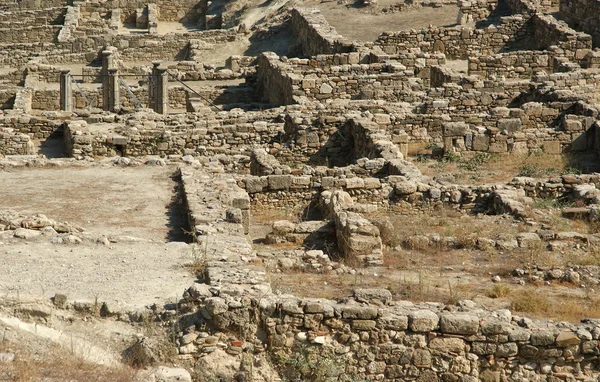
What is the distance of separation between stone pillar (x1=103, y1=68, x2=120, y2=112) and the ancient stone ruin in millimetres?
69

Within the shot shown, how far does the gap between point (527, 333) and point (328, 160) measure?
11914 mm

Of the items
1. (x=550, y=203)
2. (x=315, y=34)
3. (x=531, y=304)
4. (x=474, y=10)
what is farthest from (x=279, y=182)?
(x=474, y=10)

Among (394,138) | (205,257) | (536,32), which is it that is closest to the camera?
(205,257)

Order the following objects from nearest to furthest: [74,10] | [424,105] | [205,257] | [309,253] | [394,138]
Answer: [205,257]
[309,253]
[394,138]
[424,105]
[74,10]

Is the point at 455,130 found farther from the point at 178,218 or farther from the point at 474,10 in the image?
the point at 474,10

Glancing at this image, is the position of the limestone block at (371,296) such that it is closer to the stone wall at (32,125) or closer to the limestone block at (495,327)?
the limestone block at (495,327)

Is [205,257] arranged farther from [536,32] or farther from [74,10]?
[74,10]

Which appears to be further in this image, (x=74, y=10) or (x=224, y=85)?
(x=74, y=10)

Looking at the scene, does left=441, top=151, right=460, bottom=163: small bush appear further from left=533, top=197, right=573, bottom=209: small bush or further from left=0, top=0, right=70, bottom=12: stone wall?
left=0, top=0, right=70, bottom=12: stone wall

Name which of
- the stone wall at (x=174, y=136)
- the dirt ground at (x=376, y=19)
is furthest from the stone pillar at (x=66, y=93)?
the dirt ground at (x=376, y=19)

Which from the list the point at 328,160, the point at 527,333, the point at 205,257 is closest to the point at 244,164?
the point at 328,160

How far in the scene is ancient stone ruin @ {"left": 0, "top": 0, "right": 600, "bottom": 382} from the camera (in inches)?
478

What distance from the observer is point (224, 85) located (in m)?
32.0

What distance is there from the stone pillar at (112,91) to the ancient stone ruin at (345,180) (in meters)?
0.07
